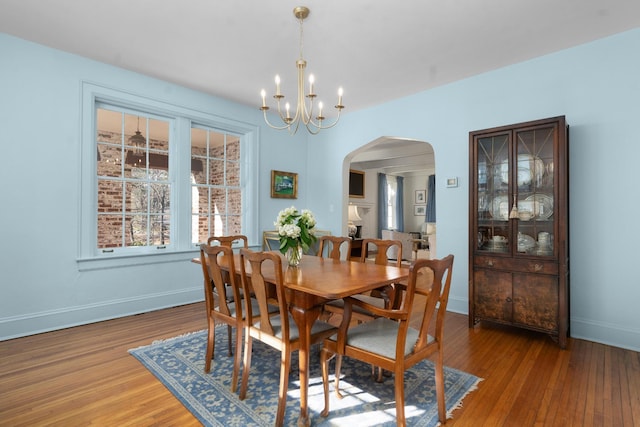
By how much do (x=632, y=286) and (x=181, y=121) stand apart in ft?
16.5

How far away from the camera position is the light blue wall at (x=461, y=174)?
296 centimetres

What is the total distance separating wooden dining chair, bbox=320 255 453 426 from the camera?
1.67 meters

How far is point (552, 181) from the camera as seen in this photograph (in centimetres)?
301

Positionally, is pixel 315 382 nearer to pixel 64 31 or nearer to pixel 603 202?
pixel 603 202

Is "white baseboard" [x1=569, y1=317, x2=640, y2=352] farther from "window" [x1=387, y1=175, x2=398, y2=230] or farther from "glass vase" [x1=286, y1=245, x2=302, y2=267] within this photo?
"window" [x1=387, y1=175, x2=398, y2=230]

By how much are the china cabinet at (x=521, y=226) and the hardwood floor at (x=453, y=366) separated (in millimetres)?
301

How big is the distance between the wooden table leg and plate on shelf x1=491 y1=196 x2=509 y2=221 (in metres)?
2.34

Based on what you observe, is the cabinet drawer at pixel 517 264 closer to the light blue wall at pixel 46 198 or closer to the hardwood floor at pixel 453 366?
the hardwood floor at pixel 453 366

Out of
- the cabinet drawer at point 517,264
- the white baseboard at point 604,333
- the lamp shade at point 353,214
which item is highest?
the lamp shade at point 353,214

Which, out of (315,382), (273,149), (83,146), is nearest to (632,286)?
(315,382)

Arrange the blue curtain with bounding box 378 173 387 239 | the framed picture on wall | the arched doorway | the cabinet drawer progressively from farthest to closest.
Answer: the blue curtain with bounding box 378 173 387 239
the arched doorway
the framed picture on wall
the cabinet drawer

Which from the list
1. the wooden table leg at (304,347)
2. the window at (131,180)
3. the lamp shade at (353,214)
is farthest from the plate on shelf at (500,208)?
the lamp shade at (353,214)

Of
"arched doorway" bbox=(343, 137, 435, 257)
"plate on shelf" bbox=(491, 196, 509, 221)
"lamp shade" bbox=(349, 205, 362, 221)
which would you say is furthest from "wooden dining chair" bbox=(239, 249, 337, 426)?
"lamp shade" bbox=(349, 205, 362, 221)

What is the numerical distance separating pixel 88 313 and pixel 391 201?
9.19 m
